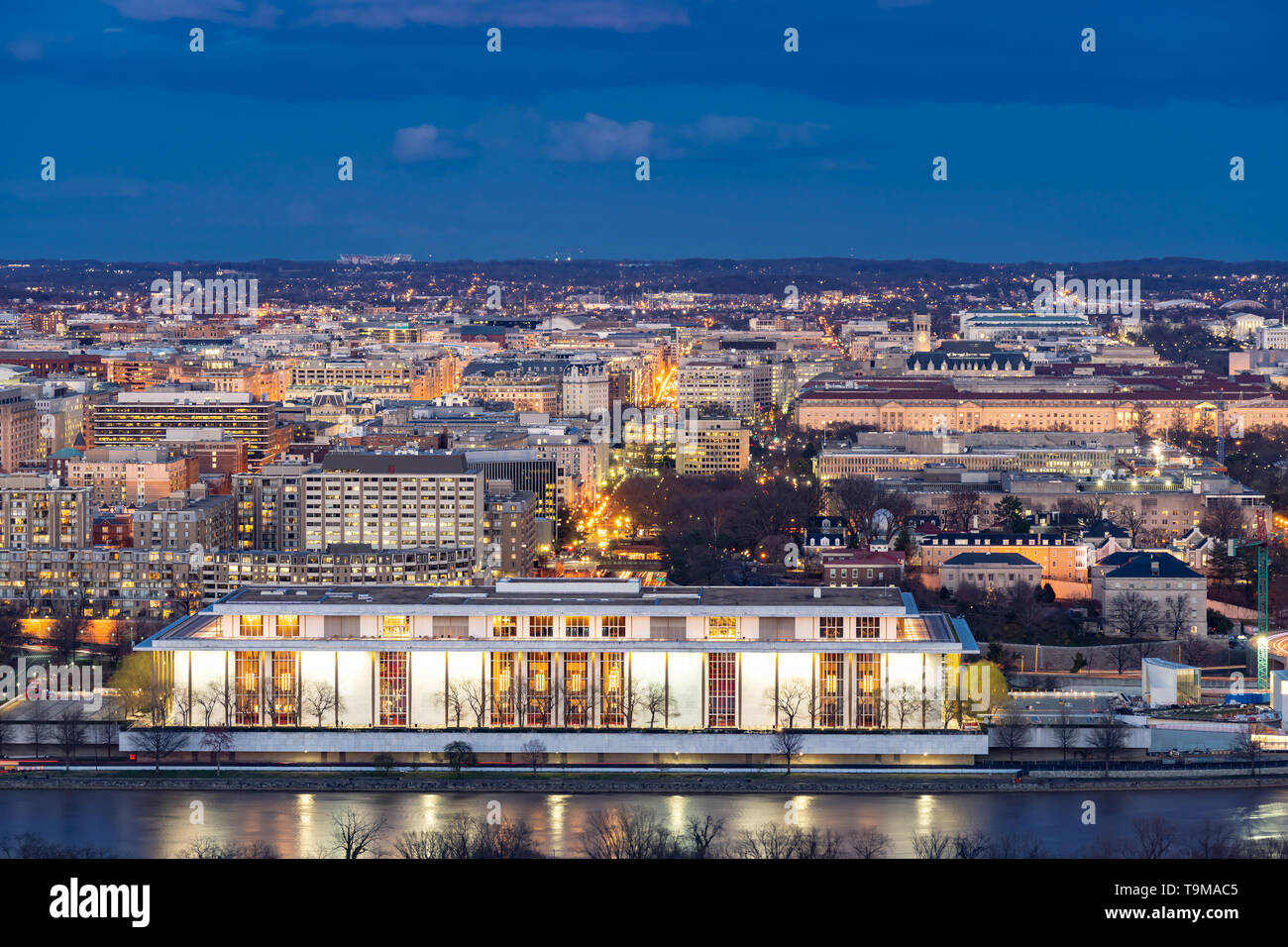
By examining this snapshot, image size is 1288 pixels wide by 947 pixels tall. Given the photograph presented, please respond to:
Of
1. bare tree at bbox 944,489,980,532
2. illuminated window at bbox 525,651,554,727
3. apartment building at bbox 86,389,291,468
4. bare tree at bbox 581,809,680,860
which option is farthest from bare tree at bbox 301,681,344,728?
apartment building at bbox 86,389,291,468

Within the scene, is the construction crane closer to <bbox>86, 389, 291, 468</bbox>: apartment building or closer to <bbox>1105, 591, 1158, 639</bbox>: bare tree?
<bbox>1105, 591, 1158, 639</bbox>: bare tree

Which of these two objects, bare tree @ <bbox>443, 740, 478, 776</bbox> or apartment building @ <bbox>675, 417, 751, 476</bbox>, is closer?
bare tree @ <bbox>443, 740, 478, 776</bbox>

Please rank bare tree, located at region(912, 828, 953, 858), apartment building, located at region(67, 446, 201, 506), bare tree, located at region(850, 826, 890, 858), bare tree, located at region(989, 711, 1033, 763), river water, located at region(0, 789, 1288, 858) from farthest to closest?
apartment building, located at region(67, 446, 201, 506)
bare tree, located at region(989, 711, 1033, 763)
river water, located at region(0, 789, 1288, 858)
bare tree, located at region(850, 826, 890, 858)
bare tree, located at region(912, 828, 953, 858)

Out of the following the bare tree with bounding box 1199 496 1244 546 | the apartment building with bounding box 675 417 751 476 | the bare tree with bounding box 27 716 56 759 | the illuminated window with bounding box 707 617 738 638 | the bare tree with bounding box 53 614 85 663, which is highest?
the apartment building with bounding box 675 417 751 476

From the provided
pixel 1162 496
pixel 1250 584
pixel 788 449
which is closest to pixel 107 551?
pixel 1250 584

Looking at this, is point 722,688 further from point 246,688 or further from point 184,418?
point 184,418

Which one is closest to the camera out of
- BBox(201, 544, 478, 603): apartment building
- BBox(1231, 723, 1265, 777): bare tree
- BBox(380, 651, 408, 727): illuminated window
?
BBox(1231, 723, 1265, 777): bare tree

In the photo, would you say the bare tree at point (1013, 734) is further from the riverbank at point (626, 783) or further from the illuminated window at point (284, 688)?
the illuminated window at point (284, 688)

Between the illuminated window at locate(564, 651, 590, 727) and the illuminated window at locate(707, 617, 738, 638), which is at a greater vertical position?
the illuminated window at locate(707, 617, 738, 638)
